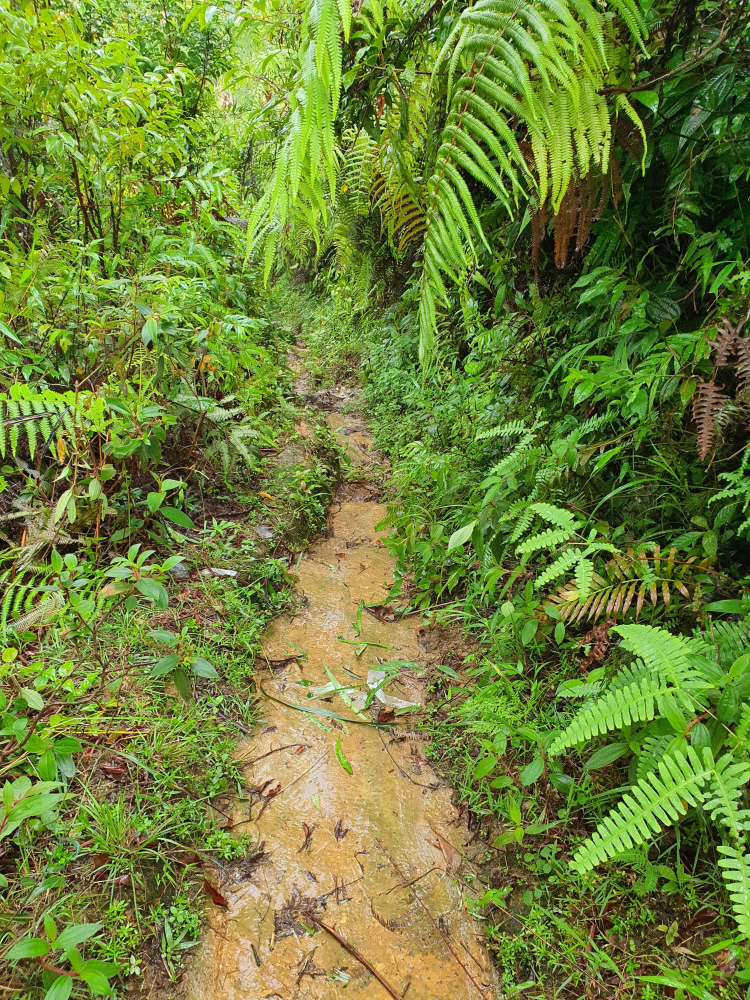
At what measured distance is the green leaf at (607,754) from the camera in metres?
1.43

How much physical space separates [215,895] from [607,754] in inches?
45.9

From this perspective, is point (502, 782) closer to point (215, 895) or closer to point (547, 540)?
point (547, 540)

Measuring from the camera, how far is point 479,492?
2.50m

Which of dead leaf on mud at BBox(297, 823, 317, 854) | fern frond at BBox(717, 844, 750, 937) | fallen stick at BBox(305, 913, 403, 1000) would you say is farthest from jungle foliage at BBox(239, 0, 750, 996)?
dead leaf on mud at BBox(297, 823, 317, 854)

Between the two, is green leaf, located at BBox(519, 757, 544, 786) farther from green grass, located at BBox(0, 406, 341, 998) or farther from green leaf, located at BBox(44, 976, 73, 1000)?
green leaf, located at BBox(44, 976, 73, 1000)

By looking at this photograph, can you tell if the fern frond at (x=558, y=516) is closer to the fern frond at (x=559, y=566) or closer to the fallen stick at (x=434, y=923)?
the fern frond at (x=559, y=566)

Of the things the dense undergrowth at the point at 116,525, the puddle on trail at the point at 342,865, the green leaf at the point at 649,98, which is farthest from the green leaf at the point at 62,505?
the green leaf at the point at 649,98

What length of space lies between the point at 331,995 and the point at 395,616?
1389 mm

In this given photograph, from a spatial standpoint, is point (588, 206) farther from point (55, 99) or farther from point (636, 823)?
point (55, 99)

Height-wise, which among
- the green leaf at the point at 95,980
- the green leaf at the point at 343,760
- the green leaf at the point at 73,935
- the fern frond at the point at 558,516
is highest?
the fern frond at the point at 558,516

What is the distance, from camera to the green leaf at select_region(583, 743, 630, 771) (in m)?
1.43

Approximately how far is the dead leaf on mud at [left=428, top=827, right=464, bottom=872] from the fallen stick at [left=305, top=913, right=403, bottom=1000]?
34cm

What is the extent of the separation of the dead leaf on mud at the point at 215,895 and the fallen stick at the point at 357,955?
238 millimetres

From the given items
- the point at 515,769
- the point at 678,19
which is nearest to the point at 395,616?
the point at 515,769
